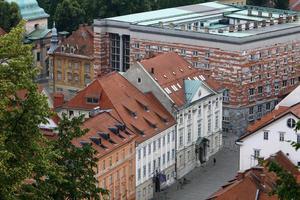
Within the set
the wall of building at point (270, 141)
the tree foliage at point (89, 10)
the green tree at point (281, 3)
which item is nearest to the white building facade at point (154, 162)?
the wall of building at point (270, 141)

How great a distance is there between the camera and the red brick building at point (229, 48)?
375ft

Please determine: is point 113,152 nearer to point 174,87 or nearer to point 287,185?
point 174,87

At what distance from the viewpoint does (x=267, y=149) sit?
267 ft

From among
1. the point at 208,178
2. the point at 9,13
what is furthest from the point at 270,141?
the point at 9,13

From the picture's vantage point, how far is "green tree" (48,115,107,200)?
52.4 meters

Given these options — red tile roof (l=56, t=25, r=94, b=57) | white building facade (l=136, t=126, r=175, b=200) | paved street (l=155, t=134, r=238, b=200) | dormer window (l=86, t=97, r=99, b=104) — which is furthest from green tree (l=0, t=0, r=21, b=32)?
white building facade (l=136, t=126, r=175, b=200)

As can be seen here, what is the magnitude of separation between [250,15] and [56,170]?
281ft

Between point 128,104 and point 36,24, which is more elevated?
point 128,104

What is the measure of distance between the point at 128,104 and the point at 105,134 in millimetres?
9176

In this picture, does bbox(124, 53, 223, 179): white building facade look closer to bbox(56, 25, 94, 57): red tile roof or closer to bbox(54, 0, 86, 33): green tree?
bbox(56, 25, 94, 57): red tile roof

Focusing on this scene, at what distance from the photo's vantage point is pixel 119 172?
83.9 metres

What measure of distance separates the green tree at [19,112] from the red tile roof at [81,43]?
8010 cm

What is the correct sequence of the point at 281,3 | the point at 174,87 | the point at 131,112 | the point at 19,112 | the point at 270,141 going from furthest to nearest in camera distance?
the point at 281,3 < the point at 174,87 < the point at 131,112 < the point at 270,141 < the point at 19,112

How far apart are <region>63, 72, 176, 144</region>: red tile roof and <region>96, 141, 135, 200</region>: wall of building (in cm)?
294
